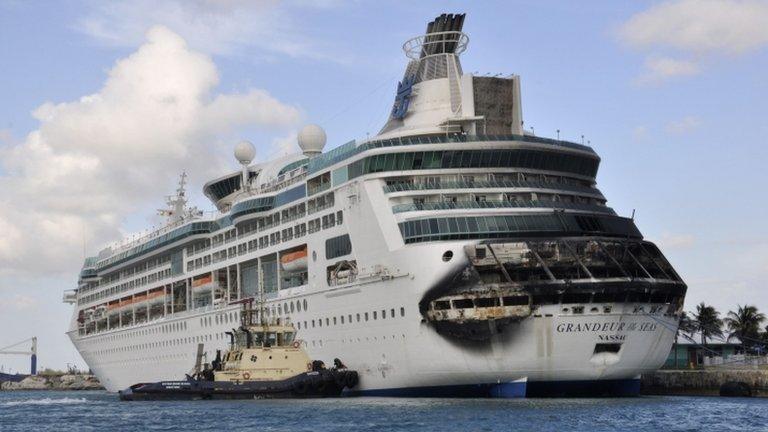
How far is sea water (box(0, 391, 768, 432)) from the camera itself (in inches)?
1528

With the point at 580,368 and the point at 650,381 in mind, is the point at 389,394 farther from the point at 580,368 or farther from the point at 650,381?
the point at 650,381

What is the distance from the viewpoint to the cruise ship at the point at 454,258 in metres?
47.3

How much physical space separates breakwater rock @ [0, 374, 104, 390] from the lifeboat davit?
3809 inches

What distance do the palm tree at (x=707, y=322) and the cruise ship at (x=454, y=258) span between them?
27.9 m

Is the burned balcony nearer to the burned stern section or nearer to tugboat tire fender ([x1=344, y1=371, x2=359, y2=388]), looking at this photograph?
the burned stern section

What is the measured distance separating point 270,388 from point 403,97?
57.6ft

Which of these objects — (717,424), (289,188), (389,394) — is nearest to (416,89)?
(289,188)

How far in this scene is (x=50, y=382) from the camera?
160 m

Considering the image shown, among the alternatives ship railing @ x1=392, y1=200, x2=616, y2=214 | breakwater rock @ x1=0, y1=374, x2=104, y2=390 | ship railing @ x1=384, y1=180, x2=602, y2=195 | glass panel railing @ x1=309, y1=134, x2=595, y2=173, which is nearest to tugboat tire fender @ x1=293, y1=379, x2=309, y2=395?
ship railing @ x1=392, y1=200, x2=616, y2=214

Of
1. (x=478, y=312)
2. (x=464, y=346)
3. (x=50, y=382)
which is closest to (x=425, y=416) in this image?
(x=478, y=312)

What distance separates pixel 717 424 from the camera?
4022cm

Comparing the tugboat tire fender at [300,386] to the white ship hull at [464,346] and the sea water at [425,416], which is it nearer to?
the sea water at [425,416]

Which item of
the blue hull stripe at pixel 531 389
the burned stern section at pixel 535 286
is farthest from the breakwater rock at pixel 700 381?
the burned stern section at pixel 535 286

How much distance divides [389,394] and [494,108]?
16.4 metres
